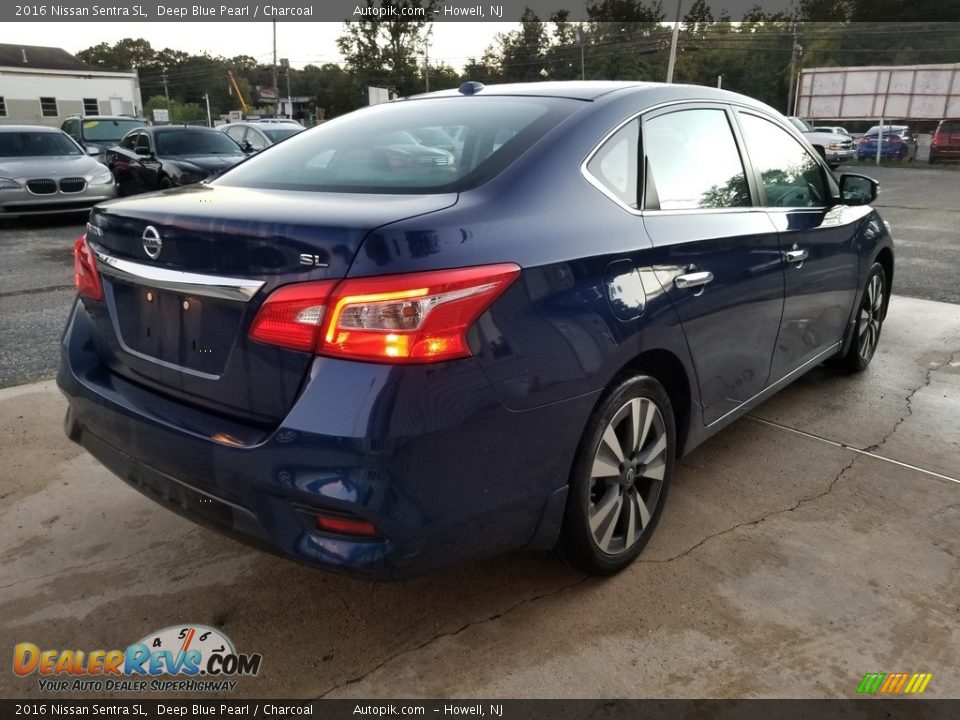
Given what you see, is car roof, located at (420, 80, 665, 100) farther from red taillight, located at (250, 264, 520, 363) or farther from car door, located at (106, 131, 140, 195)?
car door, located at (106, 131, 140, 195)

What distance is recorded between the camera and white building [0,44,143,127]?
48219 mm

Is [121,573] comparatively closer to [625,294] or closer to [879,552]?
[625,294]

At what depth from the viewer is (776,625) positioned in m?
2.39

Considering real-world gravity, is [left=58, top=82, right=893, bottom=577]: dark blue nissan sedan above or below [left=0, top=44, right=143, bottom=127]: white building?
below

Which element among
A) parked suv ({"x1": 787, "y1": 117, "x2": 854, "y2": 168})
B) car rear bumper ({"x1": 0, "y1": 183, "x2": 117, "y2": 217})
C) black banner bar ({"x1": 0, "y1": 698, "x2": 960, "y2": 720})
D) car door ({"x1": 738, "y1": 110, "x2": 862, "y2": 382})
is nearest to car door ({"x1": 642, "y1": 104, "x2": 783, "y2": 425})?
car door ({"x1": 738, "y1": 110, "x2": 862, "y2": 382})

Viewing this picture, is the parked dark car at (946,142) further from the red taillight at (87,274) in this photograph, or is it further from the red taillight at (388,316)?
the red taillight at (87,274)

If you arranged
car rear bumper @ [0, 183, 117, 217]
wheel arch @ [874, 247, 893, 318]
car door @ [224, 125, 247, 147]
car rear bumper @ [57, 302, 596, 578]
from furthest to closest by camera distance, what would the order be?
car door @ [224, 125, 247, 147] < car rear bumper @ [0, 183, 117, 217] < wheel arch @ [874, 247, 893, 318] < car rear bumper @ [57, 302, 596, 578]

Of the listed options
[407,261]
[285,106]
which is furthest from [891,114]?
[285,106]

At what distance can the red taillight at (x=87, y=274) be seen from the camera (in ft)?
7.98

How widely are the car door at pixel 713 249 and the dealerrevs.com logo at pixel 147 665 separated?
1777 mm

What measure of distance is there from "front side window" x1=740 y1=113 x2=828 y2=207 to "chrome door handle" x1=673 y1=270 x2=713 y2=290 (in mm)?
811

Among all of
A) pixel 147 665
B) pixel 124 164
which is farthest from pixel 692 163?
pixel 124 164

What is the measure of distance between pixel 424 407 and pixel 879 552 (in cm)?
198

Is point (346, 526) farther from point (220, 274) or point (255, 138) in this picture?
point (255, 138)
